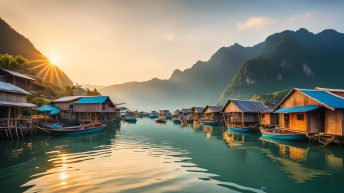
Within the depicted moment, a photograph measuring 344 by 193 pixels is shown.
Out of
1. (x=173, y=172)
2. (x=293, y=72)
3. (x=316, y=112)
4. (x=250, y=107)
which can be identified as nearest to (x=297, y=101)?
(x=316, y=112)

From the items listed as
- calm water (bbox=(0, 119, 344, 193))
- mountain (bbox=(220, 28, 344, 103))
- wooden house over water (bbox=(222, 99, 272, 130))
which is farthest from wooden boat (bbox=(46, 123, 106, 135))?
mountain (bbox=(220, 28, 344, 103))

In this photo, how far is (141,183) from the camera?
1168 centimetres

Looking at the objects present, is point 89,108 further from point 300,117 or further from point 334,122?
point 334,122

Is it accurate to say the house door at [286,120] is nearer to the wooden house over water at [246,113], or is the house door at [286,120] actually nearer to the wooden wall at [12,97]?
the wooden house over water at [246,113]

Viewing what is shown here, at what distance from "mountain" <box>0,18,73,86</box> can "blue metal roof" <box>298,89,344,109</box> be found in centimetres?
10211

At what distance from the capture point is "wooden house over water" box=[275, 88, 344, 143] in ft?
73.9

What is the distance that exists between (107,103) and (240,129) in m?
31.7

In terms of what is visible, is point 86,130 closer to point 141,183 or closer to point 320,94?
point 141,183

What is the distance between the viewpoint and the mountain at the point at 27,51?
324ft

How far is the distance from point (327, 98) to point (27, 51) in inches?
5054

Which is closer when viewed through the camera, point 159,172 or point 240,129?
point 159,172

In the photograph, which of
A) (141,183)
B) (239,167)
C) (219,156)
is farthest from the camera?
(219,156)

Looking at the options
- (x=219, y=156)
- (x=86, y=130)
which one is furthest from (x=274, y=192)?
(x=86, y=130)

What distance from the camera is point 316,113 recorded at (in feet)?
83.2
